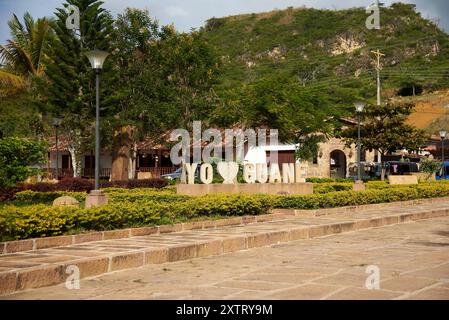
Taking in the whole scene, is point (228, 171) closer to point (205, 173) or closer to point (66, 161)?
point (205, 173)


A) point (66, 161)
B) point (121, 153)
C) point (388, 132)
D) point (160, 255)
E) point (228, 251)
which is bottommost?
point (228, 251)

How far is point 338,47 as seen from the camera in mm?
93438

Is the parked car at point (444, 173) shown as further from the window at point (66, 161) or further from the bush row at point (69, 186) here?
the window at point (66, 161)

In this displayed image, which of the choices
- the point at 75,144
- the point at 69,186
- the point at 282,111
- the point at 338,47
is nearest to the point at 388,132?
the point at 282,111

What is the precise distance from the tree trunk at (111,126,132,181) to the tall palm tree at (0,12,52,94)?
18.7 ft

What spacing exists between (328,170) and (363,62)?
45011 millimetres

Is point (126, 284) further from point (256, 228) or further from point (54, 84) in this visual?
point (54, 84)

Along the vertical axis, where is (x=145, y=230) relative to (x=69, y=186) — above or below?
below

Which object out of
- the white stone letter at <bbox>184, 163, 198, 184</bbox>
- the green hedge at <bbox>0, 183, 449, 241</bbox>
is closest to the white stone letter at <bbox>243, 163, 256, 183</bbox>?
the white stone letter at <bbox>184, 163, 198, 184</bbox>

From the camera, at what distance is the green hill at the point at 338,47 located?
235 feet

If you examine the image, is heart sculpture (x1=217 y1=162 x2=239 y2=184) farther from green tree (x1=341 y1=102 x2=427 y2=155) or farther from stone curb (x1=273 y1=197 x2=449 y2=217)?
green tree (x1=341 y1=102 x2=427 y2=155)

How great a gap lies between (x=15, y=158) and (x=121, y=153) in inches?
645

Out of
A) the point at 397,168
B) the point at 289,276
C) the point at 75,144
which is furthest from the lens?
the point at 397,168

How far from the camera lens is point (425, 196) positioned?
20984mm
